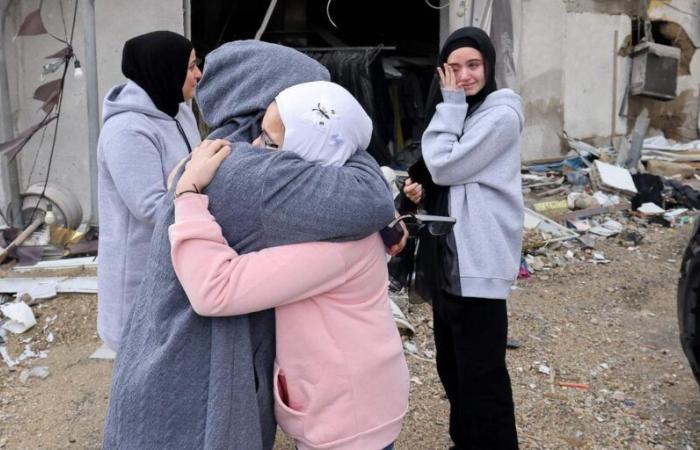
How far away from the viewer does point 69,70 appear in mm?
5914

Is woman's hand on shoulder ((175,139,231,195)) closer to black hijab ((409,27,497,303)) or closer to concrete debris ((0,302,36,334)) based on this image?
black hijab ((409,27,497,303))

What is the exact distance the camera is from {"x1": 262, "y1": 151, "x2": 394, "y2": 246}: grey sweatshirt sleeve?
1302 millimetres

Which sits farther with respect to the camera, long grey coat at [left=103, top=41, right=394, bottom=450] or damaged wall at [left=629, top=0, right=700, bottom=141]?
damaged wall at [left=629, top=0, right=700, bottom=141]

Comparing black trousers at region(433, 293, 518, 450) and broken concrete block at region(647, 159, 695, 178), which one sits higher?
black trousers at region(433, 293, 518, 450)

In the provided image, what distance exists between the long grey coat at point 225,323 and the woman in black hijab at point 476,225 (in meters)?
0.99

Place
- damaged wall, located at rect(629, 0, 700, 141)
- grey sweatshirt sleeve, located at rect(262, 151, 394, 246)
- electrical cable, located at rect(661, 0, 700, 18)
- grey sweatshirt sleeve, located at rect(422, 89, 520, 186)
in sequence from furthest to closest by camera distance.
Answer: damaged wall, located at rect(629, 0, 700, 141)
electrical cable, located at rect(661, 0, 700, 18)
grey sweatshirt sleeve, located at rect(422, 89, 520, 186)
grey sweatshirt sleeve, located at rect(262, 151, 394, 246)

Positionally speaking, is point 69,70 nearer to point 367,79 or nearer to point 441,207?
point 367,79

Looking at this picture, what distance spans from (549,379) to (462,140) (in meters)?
1.88

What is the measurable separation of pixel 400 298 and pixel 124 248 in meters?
2.75

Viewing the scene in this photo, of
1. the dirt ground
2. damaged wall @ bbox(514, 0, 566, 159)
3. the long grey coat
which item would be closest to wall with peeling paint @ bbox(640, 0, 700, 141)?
damaged wall @ bbox(514, 0, 566, 159)

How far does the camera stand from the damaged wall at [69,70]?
586 cm

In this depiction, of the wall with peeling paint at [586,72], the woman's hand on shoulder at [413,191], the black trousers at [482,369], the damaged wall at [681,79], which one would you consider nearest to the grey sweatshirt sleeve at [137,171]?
the woman's hand on shoulder at [413,191]

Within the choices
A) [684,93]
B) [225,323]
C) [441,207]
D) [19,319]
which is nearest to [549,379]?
[441,207]

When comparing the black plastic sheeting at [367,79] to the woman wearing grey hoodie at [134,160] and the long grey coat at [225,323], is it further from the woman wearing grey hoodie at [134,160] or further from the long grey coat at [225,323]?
the long grey coat at [225,323]
